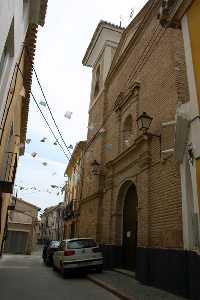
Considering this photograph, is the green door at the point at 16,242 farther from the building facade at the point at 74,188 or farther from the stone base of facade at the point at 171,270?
Answer: the stone base of facade at the point at 171,270

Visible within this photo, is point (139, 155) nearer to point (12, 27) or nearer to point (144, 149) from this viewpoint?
point (144, 149)

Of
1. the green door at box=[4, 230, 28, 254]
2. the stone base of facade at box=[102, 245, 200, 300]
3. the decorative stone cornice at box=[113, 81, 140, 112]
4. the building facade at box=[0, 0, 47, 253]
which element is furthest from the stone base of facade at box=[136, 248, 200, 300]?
the green door at box=[4, 230, 28, 254]

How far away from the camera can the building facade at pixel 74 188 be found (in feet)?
68.0

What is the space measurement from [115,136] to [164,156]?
5.56 m

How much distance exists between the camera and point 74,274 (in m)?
12.0

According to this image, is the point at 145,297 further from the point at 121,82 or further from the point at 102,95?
the point at 102,95

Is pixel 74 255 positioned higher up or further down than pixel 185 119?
further down

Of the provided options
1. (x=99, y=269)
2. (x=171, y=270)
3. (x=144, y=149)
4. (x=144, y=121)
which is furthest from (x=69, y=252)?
(x=144, y=121)

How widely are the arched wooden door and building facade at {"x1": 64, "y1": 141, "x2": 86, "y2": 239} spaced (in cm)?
661

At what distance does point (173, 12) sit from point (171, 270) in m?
6.04

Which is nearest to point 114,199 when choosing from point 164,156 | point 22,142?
point 164,156

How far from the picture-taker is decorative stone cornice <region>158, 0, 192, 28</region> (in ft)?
24.3

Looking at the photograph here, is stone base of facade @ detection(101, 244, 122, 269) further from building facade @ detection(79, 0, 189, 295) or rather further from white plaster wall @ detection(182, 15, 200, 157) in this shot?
white plaster wall @ detection(182, 15, 200, 157)

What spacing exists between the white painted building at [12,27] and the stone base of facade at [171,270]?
5272 mm
